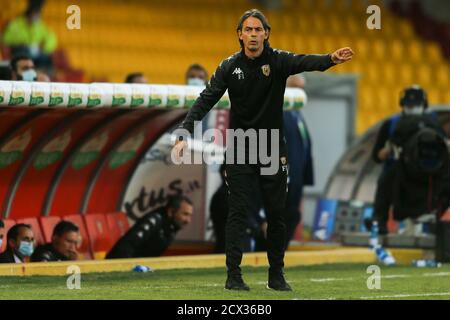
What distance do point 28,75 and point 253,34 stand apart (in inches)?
152

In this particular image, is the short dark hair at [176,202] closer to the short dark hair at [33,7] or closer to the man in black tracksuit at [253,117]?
the man in black tracksuit at [253,117]

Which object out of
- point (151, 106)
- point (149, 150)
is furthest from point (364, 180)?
point (151, 106)

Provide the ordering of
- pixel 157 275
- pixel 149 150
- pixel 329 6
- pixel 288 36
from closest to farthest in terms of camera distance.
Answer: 1. pixel 157 275
2. pixel 149 150
3. pixel 288 36
4. pixel 329 6

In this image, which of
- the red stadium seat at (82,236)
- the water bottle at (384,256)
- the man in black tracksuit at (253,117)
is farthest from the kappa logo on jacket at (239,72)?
the water bottle at (384,256)

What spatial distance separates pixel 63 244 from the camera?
13547mm

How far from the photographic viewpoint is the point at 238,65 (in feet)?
35.4

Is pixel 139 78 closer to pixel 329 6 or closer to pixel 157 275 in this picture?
pixel 157 275

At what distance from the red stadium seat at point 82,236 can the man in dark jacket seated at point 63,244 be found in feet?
2.85

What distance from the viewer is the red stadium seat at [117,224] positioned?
48.9ft

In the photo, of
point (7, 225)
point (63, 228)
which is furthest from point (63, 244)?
point (7, 225)

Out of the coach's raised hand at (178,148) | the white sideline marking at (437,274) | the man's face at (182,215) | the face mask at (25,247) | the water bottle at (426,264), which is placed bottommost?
the white sideline marking at (437,274)

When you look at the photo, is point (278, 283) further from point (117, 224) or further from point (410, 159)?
point (410, 159)
